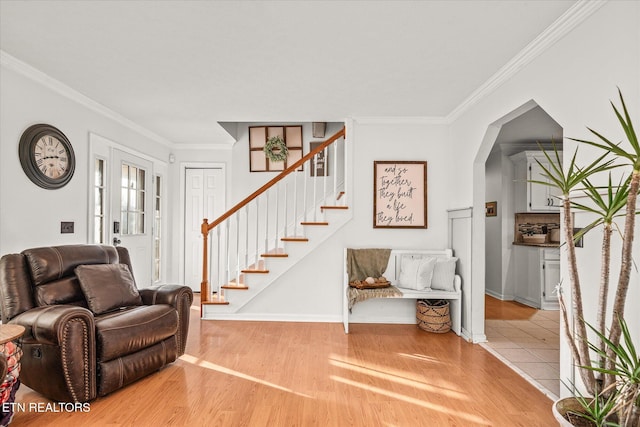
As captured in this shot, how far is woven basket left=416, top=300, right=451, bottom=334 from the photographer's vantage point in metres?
4.06

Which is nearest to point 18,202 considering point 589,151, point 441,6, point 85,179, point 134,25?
point 85,179

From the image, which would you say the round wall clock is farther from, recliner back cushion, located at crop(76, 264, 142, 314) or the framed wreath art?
the framed wreath art

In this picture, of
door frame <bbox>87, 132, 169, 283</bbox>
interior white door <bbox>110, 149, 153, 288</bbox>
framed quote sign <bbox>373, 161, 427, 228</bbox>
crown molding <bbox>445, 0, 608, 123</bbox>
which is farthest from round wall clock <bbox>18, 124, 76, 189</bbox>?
crown molding <bbox>445, 0, 608, 123</bbox>

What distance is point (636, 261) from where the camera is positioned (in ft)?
6.17

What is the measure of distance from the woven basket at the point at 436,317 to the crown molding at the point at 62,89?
4197 millimetres

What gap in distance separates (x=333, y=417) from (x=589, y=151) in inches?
86.5

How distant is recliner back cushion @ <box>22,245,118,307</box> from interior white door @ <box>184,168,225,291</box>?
3.04 m

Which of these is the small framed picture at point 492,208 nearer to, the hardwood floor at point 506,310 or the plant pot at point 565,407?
the hardwood floor at point 506,310

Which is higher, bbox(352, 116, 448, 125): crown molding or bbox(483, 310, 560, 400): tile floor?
bbox(352, 116, 448, 125): crown molding

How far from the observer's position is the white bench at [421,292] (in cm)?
394

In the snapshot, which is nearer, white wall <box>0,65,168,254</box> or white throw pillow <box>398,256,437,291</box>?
white wall <box>0,65,168,254</box>

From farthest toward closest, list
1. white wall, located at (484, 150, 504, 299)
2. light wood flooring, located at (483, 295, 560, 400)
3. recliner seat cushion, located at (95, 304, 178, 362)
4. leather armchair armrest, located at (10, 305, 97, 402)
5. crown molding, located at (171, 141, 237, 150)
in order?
crown molding, located at (171, 141, 237, 150) → white wall, located at (484, 150, 504, 299) → light wood flooring, located at (483, 295, 560, 400) → recliner seat cushion, located at (95, 304, 178, 362) → leather armchair armrest, located at (10, 305, 97, 402)

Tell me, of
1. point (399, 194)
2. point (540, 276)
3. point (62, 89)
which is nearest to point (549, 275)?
point (540, 276)

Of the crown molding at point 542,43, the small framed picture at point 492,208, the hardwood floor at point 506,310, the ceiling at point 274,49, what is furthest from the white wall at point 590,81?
the small framed picture at point 492,208
